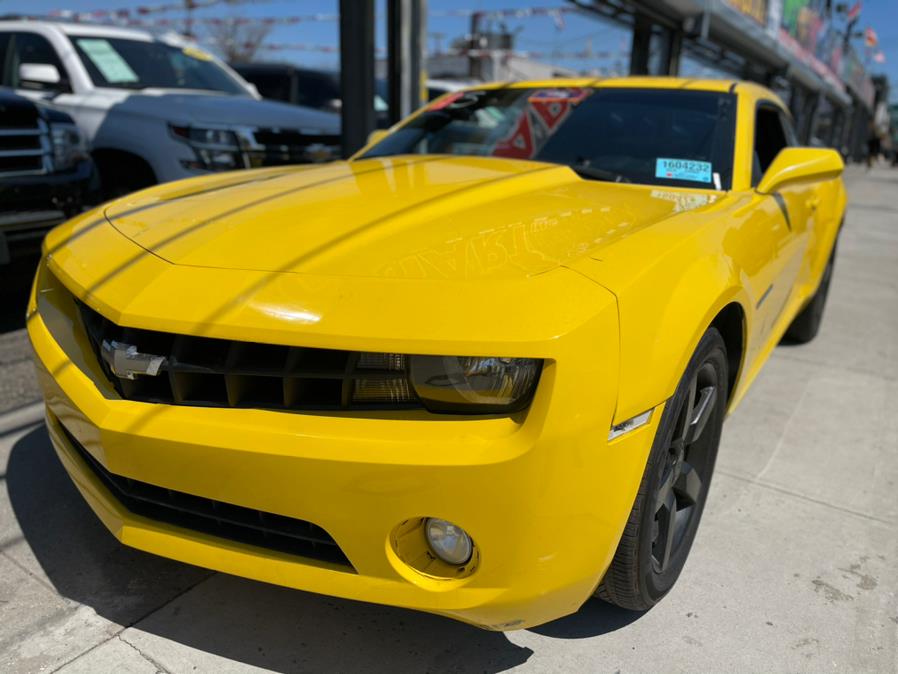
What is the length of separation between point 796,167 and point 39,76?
5.10 meters

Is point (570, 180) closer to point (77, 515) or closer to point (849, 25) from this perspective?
point (77, 515)

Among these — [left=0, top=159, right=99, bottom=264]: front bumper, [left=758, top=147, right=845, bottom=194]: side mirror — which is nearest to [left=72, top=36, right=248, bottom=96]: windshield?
[left=0, top=159, right=99, bottom=264]: front bumper

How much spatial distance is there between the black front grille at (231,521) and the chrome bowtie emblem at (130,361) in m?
0.27

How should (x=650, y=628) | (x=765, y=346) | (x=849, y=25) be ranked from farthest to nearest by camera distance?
(x=849, y=25), (x=765, y=346), (x=650, y=628)

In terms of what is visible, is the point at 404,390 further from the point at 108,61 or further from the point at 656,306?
the point at 108,61

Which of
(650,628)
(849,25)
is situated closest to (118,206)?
(650,628)

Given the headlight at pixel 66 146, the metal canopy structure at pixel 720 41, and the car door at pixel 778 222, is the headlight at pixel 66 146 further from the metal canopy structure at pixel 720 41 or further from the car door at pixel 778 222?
the metal canopy structure at pixel 720 41

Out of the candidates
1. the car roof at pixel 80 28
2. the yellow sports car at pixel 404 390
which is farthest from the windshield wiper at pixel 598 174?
the car roof at pixel 80 28

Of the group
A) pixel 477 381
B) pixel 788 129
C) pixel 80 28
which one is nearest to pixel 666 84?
pixel 788 129

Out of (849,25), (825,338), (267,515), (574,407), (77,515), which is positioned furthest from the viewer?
(849,25)

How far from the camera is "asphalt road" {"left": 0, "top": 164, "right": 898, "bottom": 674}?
176 cm

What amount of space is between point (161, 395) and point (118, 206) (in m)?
1.07

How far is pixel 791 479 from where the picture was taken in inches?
108

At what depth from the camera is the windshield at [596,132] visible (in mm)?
2697
